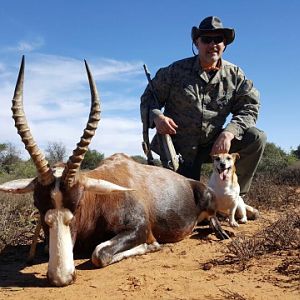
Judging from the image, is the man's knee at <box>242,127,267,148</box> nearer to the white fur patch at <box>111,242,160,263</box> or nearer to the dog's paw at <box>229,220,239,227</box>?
the dog's paw at <box>229,220,239,227</box>

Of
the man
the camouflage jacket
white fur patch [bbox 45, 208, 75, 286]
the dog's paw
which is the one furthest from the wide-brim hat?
white fur patch [bbox 45, 208, 75, 286]

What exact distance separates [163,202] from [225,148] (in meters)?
1.70

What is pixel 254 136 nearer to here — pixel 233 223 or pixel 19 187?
pixel 233 223

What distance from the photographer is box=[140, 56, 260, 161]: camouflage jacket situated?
7711 millimetres

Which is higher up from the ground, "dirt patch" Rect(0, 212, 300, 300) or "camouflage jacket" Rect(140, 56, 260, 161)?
"camouflage jacket" Rect(140, 56, 260, 161)

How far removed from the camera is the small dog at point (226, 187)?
7.06m

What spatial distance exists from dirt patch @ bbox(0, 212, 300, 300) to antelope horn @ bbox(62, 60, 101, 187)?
2.98ft

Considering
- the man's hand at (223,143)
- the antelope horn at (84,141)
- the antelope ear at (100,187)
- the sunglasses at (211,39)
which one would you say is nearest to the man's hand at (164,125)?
the man's hand at (223,143)

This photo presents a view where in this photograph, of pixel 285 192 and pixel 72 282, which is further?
pixel 285 192

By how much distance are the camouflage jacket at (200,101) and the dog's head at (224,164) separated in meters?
0.73

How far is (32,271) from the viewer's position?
4.72 m

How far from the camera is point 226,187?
23.5 ft

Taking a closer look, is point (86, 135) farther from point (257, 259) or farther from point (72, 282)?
point (257, 259)

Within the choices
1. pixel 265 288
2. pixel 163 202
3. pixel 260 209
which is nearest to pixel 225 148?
pixel 163 202
